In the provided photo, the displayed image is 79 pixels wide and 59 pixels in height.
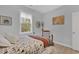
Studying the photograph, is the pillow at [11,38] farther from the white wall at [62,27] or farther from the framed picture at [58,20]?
the framed picture at [58,20]

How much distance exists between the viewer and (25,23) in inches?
77.9

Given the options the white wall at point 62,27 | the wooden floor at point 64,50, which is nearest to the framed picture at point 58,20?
the white wall at point 62,27

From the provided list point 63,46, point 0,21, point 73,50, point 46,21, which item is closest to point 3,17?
point 0,21

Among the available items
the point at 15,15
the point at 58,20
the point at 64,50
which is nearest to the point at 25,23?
the point at 15,15

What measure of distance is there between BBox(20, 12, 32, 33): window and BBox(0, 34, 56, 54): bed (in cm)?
14

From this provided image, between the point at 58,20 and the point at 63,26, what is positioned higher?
the point at 58,20

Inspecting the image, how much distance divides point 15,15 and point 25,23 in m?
0.24

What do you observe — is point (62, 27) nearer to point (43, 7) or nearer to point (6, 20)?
point (43, 7)

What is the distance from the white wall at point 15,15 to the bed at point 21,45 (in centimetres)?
13

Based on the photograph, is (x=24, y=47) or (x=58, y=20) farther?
(x=58, y=20)

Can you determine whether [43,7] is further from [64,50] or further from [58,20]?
[64,50]

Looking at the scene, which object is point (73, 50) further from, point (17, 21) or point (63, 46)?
point (17, 21)

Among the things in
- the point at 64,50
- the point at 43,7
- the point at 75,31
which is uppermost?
the point at 43,7
